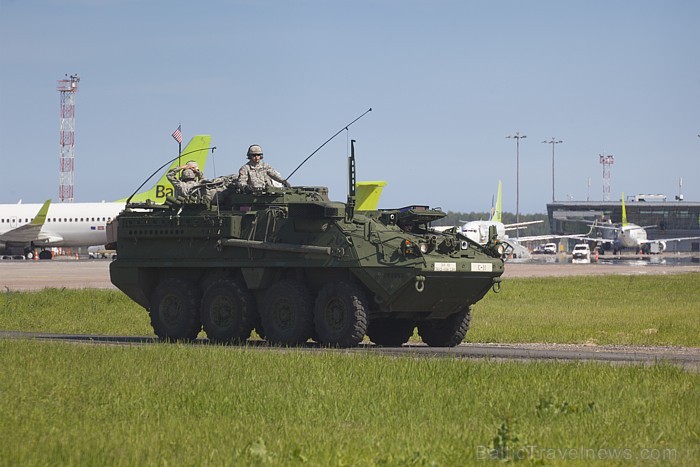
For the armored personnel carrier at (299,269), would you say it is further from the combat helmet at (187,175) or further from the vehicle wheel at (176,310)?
the combat helmet at (187,175)

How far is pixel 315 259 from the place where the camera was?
63.2ft

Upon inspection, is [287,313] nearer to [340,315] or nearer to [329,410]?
[340,315]

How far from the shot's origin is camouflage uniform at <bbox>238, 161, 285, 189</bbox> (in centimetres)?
2092

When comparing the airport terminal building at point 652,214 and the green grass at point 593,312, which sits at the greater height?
the airport terminal building at point 652,214

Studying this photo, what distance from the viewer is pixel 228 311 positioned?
20266 mm

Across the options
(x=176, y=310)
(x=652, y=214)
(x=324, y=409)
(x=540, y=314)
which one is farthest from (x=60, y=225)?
(x=652, y=214)

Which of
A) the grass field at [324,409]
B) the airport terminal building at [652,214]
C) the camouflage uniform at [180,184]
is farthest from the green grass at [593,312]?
the airport terminal building at [652,214]

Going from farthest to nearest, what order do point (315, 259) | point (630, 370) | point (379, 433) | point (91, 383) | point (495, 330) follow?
point (495, 330) < point (315, 259) < point (630, 370) < point (91, 383) < point (379, 433)

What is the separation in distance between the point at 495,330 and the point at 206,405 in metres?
14.1

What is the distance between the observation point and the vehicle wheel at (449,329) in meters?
20.6

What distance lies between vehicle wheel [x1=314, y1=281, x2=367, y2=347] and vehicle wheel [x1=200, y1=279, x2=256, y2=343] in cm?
147

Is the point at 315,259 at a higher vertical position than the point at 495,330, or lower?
higher

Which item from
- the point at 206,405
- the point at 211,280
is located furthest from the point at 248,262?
the point at 206,405

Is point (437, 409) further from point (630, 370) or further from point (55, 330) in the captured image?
point (55, 330)
